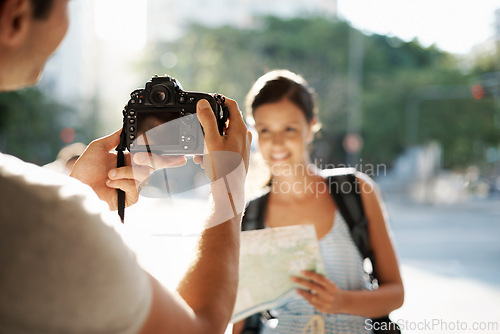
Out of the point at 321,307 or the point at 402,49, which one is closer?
the point at 321,307

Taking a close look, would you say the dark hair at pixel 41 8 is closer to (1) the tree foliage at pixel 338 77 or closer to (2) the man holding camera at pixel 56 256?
(2) the man holding camera at pixel 56 256

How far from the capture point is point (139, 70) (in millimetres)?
A: 25344

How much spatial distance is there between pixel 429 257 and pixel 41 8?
9.14 m

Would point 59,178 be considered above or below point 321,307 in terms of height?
above

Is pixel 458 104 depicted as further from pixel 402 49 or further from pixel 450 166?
pixel 402 49

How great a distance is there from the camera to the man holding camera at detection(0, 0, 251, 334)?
28.5 inches

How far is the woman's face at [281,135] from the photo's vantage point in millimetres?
2154

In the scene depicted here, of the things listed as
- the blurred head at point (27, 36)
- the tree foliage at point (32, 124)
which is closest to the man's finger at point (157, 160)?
the blurred head at point (27, 36)

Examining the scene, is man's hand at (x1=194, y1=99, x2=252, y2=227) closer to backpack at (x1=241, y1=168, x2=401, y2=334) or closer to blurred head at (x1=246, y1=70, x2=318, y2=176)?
backpack at (x1=241, y1=168, x2=401, y2=334)

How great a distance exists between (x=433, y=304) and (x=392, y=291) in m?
4.52

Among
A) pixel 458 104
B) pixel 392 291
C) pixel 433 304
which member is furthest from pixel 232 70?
pixel 392 291

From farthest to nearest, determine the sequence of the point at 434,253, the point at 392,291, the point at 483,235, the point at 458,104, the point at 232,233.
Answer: the point at 458,104 → the point at 483,235 → the point at 434,253 → the point at 392,291 → the point at 232,233

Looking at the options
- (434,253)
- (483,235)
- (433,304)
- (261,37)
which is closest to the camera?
(433,304)

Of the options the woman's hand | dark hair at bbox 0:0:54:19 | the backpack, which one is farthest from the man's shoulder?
the backpack
